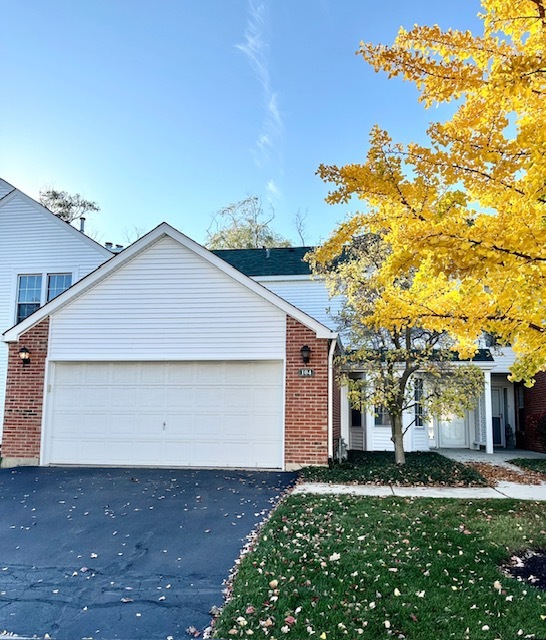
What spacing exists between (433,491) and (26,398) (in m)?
8.64

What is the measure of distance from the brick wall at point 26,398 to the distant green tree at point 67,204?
778 inches

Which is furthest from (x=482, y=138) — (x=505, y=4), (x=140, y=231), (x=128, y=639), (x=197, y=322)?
(x=140, y=231)

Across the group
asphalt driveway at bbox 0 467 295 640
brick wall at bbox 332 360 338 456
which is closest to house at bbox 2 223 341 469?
brick wall at bbox 332 360 338 456

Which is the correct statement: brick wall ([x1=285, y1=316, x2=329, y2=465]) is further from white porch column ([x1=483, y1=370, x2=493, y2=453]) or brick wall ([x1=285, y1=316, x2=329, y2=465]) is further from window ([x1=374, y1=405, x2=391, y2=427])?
white porch column ([x1=483, y1=370, x2=493, y2=453])

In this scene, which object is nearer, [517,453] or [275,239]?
[517,453]

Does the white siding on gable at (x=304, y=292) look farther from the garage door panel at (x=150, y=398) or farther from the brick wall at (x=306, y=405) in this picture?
the garage door panel at (x=150, y=398)

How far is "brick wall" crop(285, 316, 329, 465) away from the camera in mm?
9805

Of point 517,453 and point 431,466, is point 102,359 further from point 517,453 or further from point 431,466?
point 517,453

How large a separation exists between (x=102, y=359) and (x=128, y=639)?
776 centimetres

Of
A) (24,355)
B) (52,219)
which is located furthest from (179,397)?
(52,219)

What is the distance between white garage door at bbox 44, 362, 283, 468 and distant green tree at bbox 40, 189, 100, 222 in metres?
20.8

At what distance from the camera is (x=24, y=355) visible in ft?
35.1

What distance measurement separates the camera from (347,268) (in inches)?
411

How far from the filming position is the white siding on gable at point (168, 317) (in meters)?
10.3
